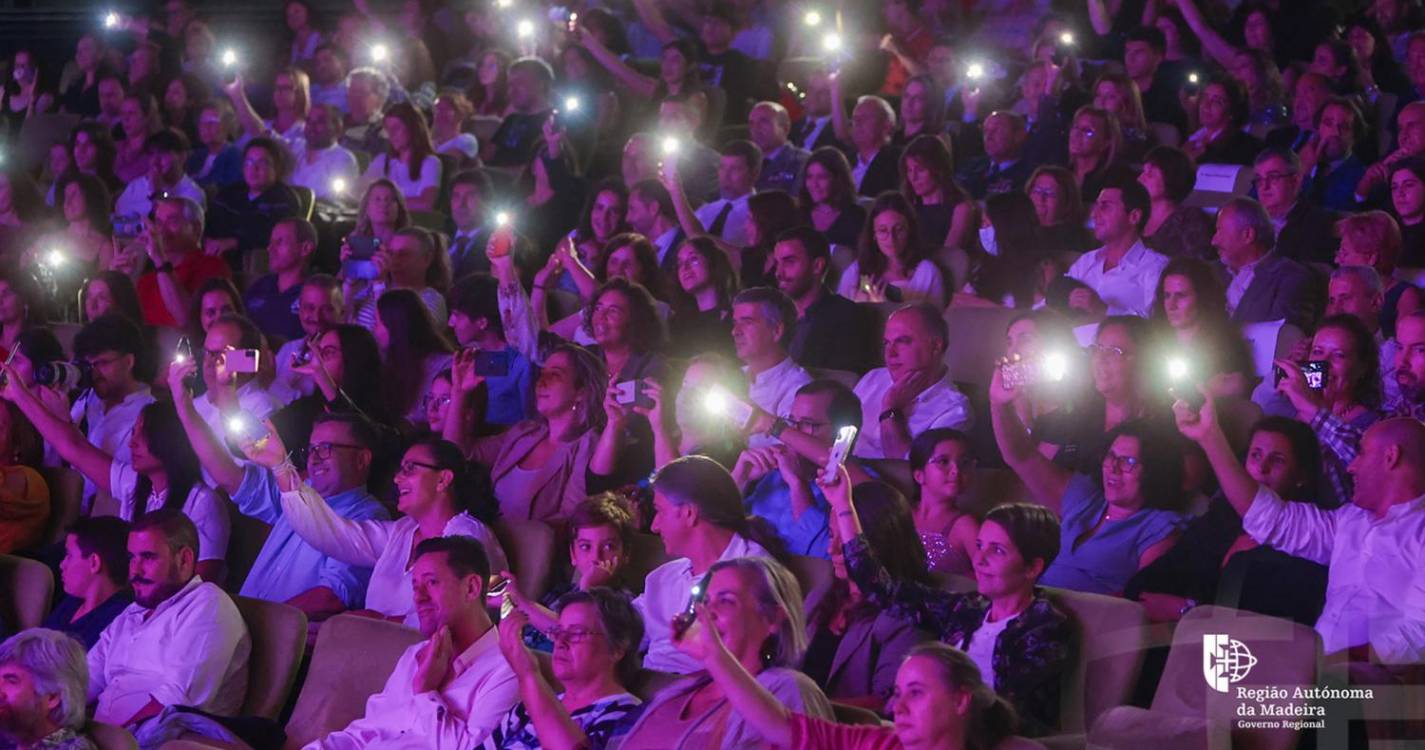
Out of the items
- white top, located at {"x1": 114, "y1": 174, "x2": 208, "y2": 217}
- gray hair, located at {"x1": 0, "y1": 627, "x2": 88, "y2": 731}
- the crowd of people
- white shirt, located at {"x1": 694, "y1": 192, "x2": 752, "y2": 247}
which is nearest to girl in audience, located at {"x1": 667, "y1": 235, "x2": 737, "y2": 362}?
the crowd of people

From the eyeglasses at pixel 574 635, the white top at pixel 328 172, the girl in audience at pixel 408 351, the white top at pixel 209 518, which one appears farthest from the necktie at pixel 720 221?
the eyeglasses at pixel 574 635

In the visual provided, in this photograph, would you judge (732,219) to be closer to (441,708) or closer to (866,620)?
(866,620)

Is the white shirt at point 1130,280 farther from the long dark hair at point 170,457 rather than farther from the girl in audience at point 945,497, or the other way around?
the long dark hair at point 170,457

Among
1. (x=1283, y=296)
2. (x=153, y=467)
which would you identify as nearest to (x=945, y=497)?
(x=1283, y=296)

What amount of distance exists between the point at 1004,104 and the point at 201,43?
13.6 feet

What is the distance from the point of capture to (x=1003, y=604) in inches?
136

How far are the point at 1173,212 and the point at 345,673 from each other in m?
2.96

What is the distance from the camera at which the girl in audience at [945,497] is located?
13.0 feet

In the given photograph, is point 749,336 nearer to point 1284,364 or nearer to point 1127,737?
point 1284,364

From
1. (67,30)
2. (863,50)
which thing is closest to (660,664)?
(863,50)

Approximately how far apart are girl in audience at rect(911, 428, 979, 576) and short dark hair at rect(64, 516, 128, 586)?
6.31ft

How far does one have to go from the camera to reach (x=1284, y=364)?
13.1 feet

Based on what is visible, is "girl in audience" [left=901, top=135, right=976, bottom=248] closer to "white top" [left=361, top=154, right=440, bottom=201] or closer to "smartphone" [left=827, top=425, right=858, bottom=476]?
"white top" [left=361, top=154, right=440, bottom=201]

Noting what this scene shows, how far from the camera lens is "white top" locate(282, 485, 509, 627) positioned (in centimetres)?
423
